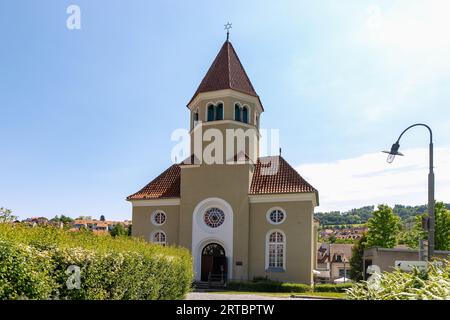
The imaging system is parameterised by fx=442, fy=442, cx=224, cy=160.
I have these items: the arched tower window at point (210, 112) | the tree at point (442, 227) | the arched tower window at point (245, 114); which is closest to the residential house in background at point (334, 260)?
the tree at point (442, 227)

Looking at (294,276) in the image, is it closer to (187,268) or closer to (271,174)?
(271,174)

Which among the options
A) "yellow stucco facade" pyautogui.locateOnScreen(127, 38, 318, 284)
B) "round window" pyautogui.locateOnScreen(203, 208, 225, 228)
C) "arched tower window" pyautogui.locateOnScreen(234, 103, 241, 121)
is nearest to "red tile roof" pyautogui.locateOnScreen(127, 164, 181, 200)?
"yellow stucco facade" pyautogui.locateOnScreen(127, 38, 318, 284)

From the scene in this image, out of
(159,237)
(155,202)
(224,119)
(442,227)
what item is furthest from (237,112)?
(442,227)

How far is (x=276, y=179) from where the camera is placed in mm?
35250

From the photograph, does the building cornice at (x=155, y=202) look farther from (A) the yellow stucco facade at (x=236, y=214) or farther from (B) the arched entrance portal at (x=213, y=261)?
(B) the arched entrance portal at (x=213, y=261)

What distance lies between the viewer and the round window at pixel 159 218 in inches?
1447

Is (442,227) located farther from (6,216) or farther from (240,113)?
(6,216)

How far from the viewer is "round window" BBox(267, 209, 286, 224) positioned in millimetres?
33750

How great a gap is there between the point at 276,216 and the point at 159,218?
989cm

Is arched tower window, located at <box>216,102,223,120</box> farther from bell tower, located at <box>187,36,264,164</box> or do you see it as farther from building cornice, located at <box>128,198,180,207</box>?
building cornice, located at <box>128,198,180,207</box>

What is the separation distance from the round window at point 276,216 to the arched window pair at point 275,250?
833 millimetres
